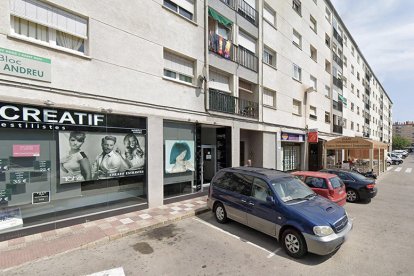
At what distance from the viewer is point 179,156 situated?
9.36 metres

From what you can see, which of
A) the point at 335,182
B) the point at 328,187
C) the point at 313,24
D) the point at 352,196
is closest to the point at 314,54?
the point at 313,24

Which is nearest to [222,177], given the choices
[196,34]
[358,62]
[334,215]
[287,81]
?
[334,215]

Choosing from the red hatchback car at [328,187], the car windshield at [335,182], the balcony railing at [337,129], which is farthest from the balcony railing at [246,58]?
the balcony railing at [337,129]

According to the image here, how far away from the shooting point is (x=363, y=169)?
18094 millimetres

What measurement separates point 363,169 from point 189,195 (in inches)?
596

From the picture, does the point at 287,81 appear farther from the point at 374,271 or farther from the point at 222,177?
the point at 374,271

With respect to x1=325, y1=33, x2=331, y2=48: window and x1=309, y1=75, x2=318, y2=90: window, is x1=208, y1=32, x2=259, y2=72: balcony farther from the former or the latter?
x1=325, y1=33, x2=331, y2=48: window

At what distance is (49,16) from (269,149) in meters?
12.2

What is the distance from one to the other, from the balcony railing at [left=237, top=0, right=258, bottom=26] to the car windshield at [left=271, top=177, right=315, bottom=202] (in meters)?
9.92

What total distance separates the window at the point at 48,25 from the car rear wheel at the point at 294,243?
23.5 ft

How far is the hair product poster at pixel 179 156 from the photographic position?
8938mm

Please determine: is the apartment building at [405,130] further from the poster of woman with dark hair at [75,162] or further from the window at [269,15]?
the poster of woman with dark hair at [75,162]

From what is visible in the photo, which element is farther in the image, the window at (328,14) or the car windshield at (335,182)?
the window at (328,14)

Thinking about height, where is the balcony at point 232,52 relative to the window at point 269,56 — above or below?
below
